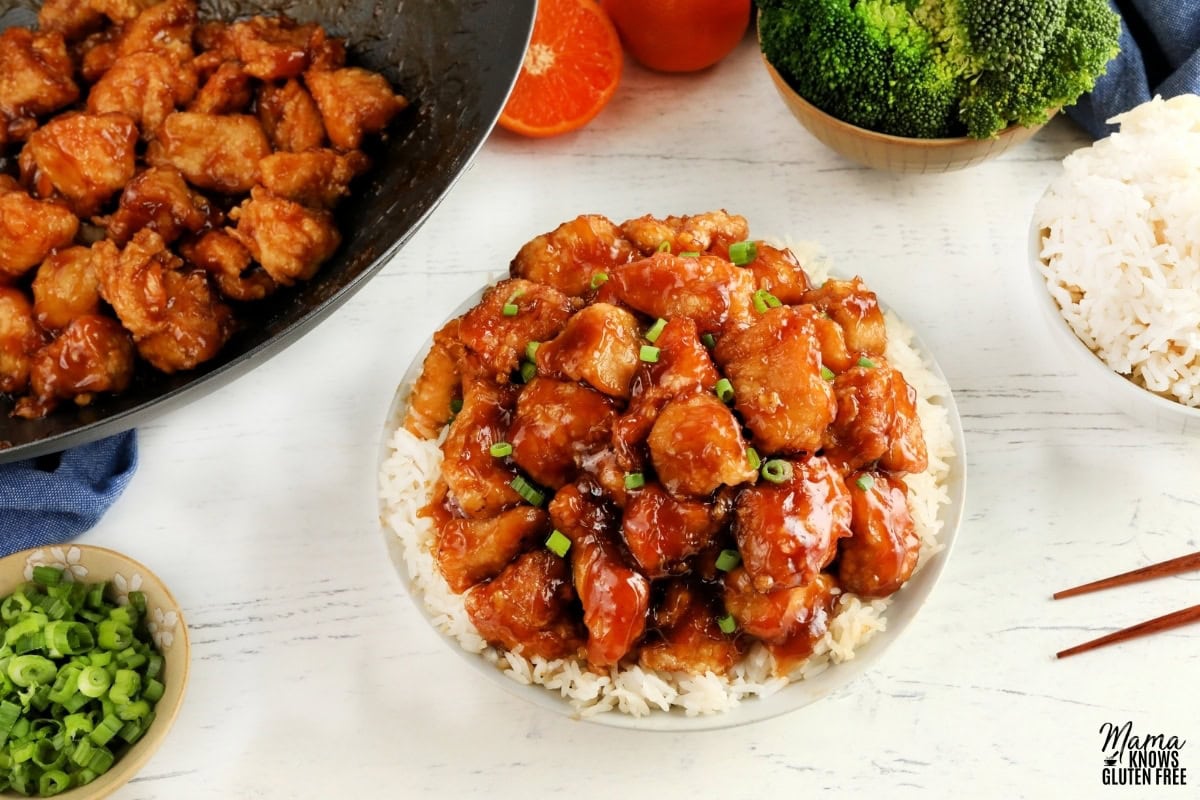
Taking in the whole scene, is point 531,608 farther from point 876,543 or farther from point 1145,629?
point 1145,629

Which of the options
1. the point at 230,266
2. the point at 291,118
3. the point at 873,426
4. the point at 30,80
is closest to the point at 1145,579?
the point at 873,426

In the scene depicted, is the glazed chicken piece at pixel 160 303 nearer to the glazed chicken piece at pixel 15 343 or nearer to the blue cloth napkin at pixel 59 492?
the glazed chicken piece at pixel 15 343

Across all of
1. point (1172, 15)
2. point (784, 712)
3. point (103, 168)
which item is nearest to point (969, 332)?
point (1172, 15)

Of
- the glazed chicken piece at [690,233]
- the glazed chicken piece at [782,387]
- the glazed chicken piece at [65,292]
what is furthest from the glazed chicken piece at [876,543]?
the glazed chicken piece at [65,292]

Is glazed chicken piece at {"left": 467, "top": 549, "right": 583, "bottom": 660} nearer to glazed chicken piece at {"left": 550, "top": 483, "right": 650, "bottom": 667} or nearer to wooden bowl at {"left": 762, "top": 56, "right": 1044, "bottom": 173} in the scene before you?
glazed chicken piece at {"left": 550, "top": 483, "right": 650, "bottom": 667}

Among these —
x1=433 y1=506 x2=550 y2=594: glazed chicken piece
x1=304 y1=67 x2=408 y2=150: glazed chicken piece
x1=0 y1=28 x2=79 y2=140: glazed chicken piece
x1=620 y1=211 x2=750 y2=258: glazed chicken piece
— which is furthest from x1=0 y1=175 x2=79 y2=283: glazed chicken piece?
x1=620 y1=211 x2=750 y2=258: glazed chicken piece
